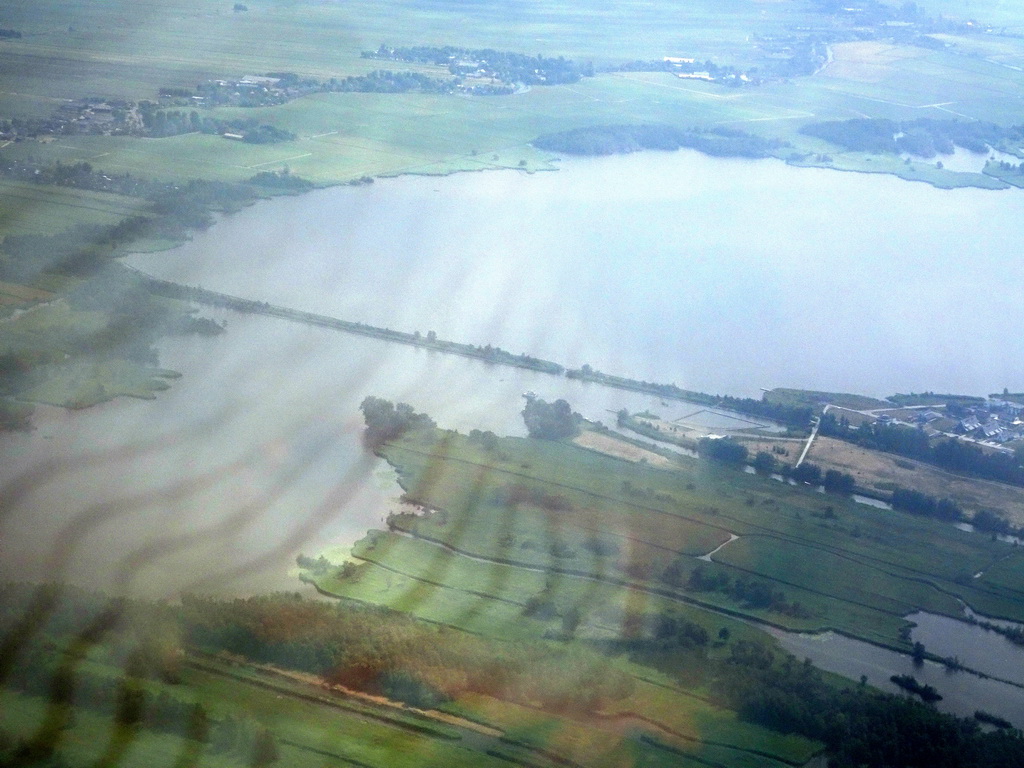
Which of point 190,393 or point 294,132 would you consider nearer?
point 190,393

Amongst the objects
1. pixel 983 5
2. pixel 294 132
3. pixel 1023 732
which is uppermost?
pixel 983 5

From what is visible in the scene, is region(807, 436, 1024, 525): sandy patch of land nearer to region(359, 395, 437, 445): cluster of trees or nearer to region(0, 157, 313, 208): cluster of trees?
region(359, 395, 437, 445): cluster of trees

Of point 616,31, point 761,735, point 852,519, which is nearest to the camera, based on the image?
point 761,735

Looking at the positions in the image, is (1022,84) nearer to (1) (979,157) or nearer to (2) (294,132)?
(1) (979,157)

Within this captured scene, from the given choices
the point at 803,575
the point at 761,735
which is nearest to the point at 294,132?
the point at 803,575

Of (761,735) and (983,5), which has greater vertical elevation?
(983,5)

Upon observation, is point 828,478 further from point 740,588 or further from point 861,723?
point 861,723

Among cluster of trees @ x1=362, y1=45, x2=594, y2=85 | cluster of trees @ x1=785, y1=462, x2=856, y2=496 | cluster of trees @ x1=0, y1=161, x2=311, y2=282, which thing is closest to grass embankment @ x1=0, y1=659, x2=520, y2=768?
cluster of trees @ x1=785, y1=462, x2=856, y2=496

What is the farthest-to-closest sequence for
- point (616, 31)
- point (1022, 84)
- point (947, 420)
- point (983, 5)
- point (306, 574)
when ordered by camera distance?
point (983, 5)
point (616, 31)
point (1022, 84)
point (947, 420)
point (306, 574)
